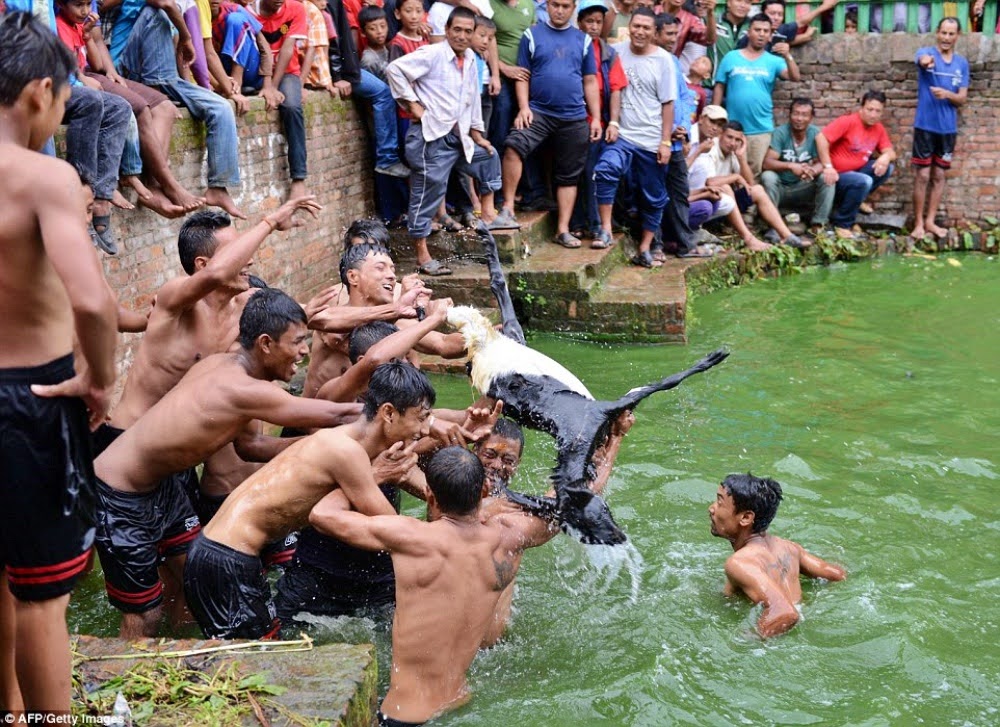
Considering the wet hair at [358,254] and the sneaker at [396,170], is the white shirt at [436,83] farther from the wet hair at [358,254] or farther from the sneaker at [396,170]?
the wet hair at [358,254]

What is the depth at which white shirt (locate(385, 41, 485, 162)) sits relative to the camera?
983cm

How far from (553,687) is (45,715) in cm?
231

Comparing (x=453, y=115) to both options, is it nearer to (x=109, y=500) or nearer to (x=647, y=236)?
(x=647, y=236)

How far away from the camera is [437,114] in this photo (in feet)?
32.6

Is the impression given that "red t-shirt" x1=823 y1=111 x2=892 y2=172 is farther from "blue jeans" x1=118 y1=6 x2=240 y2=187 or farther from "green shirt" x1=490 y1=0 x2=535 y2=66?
"blue jeans" x1=118 y1=6 x2=240 y2=187

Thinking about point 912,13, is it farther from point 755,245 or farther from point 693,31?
point 755,245

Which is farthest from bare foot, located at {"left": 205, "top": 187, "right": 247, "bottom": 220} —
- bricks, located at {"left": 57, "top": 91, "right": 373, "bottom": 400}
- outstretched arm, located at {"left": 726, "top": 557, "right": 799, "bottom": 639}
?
outstretched arm, located at {"left": 726, "top": 557, "right": 799, "bottom": 639}

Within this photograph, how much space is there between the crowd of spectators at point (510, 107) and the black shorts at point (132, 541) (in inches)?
99.4

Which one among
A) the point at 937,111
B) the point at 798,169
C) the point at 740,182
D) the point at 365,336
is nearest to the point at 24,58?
the point at 365,336

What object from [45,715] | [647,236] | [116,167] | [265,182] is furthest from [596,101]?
[45,715]

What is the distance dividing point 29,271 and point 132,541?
2.11 metres

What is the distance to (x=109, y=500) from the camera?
4.67 m

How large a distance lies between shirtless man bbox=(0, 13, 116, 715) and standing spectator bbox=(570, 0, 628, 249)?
836cm

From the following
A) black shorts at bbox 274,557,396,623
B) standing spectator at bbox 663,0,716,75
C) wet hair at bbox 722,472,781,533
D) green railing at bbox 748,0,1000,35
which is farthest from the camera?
green railing at bbox 748,0,1000,35
